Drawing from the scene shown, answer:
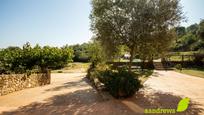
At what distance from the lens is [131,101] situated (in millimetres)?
11562

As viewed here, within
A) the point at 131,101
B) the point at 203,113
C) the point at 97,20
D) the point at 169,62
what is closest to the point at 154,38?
the point at 97,20

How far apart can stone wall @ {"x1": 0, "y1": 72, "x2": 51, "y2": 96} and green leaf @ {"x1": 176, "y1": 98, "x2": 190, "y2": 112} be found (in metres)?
10.7

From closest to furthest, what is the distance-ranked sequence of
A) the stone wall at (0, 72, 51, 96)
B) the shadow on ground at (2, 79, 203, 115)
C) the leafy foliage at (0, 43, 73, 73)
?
1. the shadow on ground at (2, 79, 203, 115)
2. the stone wall at (0, 72, 51, 96)
3. the leafy foliage at (0, 43, 73, 73)

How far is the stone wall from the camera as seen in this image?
50.8ft

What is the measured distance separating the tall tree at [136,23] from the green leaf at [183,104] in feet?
16.9

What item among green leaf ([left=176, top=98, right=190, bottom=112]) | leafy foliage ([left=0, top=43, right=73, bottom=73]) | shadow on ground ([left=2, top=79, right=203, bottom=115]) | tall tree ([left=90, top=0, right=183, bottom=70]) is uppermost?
tall tree ([left=90, top=0, right=183, bottom=70])

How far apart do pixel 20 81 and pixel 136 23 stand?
9.58m

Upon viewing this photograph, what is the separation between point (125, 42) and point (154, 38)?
2.03 metres

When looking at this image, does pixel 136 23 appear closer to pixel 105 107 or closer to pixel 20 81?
pixel 105 107

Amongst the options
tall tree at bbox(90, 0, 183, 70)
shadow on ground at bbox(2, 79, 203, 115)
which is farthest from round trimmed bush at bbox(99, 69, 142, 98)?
tall tree at bbox(90, 0, 183, 70)

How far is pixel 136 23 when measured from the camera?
15281mm

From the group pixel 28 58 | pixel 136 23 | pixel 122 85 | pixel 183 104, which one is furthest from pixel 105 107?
pixel 28 58

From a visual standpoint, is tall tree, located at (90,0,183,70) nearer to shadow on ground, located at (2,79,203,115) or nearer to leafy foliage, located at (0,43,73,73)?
shadow on ground, located at (2,79,203,115)

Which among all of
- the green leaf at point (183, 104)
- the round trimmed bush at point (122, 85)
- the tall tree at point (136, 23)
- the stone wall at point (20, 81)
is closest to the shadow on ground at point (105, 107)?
the green leaf at point (183, 104)
